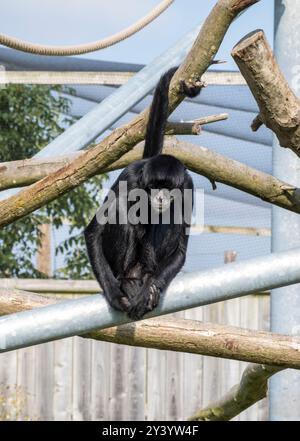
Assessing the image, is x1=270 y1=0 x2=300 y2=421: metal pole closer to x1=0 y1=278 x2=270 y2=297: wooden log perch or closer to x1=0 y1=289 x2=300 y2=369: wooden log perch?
x1=0 y1=289 x2=300 y2=369: wooden log perch

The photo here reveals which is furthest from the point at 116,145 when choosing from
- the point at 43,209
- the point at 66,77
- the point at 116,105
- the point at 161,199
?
the point at 43,209

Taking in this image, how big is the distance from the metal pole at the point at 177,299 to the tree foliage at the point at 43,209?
6864 millimetres

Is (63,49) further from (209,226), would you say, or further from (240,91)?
(209,226)

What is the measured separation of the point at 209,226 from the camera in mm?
9188

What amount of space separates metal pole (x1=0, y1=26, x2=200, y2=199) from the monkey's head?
637 millimetres

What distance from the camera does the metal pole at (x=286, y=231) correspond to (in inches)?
184

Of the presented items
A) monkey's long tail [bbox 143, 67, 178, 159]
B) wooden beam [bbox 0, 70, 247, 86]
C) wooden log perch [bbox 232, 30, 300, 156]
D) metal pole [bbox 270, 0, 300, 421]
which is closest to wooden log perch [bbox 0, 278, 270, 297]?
wooden beam [bbox 0, 70, 247, 86]

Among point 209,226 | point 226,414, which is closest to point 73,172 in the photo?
point 226,414

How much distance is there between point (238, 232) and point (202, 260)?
49 cm

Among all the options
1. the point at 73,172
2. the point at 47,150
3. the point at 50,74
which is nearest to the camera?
the point at 73,172

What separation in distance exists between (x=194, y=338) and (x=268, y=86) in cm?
117

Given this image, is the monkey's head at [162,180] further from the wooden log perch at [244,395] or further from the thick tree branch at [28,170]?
the wooden log perch at [244,395]

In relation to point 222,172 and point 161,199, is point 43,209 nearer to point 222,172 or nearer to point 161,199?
point 161,199

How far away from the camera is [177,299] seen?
287 centimetres
